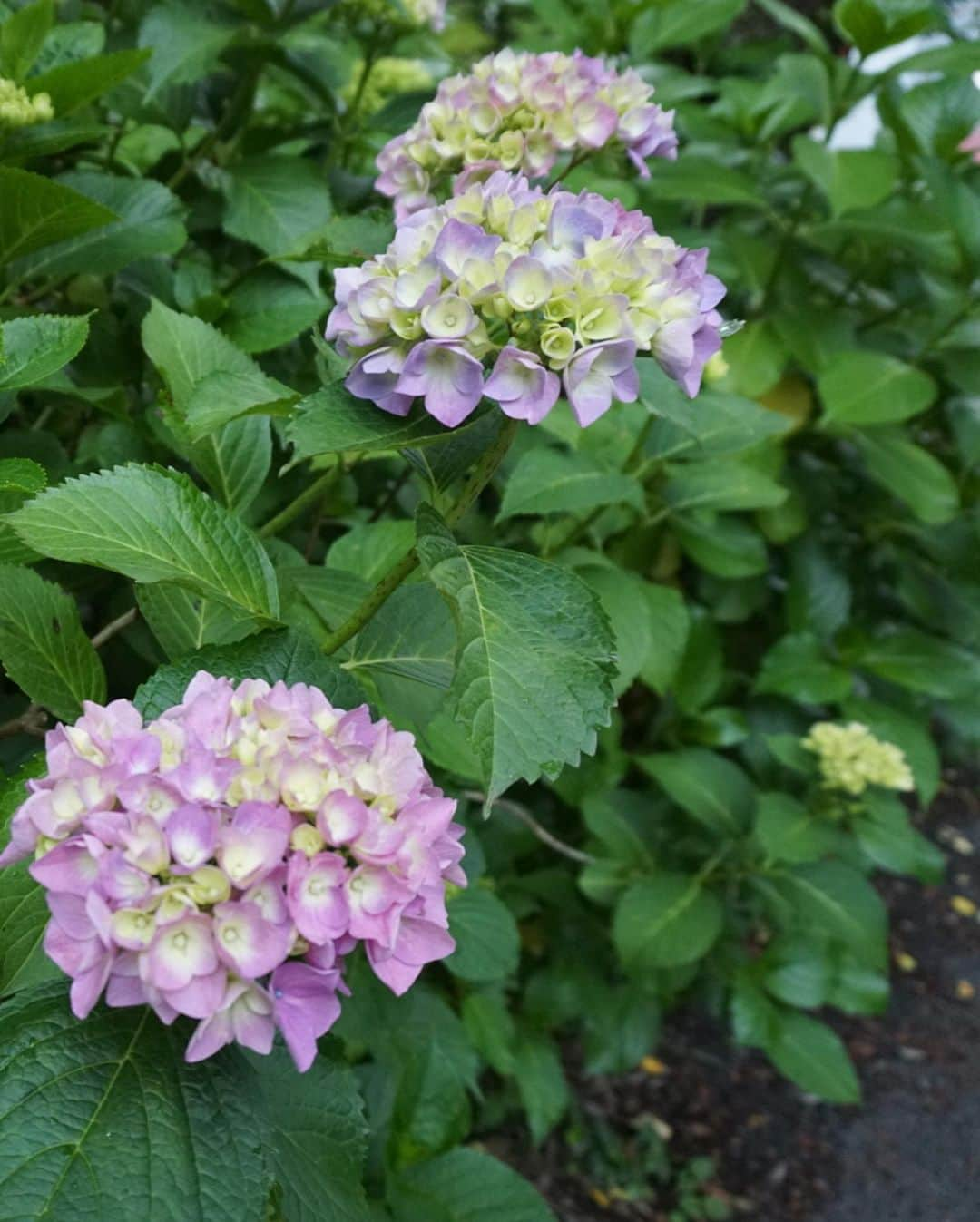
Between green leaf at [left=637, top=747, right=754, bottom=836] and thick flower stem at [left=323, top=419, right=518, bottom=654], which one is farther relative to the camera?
green leaf at [left=637, top=747, right=754, bottom=836]

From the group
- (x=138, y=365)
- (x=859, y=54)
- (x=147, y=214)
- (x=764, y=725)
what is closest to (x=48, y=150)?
(x=147, y=214)

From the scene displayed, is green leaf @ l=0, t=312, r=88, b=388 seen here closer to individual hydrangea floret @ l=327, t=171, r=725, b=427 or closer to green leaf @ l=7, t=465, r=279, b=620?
green leaf @ l=7, t=465, r=279, b=620

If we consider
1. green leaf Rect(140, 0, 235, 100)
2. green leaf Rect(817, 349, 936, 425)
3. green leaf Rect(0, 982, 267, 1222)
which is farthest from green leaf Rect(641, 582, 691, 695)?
green leaf Rect(0, 982, 267, 1222)

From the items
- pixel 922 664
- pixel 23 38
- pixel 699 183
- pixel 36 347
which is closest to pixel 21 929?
pixel 36 347

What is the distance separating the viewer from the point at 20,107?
1114mm

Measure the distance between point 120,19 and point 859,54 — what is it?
1.20m

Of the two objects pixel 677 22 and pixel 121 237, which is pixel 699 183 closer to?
pixel 677 22

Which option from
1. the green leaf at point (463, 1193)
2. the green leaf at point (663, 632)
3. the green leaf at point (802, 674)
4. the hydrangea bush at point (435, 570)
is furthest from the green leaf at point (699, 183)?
the green leaf at point (463, 1193)

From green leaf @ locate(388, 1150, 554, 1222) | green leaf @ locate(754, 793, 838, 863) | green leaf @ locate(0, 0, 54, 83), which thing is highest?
green leaf @ locate(0, 0, 54, 83)

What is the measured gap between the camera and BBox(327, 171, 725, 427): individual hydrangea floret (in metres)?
0.74

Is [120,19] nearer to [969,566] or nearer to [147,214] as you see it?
[147,214]

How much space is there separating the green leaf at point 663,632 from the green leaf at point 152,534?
0.95 meters

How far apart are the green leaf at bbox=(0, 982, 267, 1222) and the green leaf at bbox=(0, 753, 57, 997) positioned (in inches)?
3.0

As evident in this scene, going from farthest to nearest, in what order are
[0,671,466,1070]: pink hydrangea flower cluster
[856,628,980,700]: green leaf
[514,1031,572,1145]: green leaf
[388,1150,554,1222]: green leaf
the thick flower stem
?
[856,628,980,700]: green leaf → [514,1031,572,1145]: green leaf → [388,1150,554,1222]: green leaf → the thick flower stem → [0,671,466,1070]: pink hydrangea flower cluster
